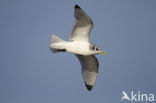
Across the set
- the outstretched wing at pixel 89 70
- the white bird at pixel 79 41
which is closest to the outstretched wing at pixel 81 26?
the white bird at pixel 79 41

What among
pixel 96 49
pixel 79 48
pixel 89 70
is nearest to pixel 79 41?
pixel 79 48

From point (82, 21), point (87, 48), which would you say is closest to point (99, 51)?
point (87, 48)

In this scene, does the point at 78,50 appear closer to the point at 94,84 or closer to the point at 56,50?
the point at 56,50

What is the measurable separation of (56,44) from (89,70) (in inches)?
50.3

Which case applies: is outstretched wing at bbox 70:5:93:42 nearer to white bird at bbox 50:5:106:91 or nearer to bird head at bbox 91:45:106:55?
white bird at bbox 50:5:106:91

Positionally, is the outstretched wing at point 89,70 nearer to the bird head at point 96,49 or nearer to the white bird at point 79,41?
the white bird at point 79,41

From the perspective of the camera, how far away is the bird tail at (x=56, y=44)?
777 cm

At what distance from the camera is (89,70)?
8.61 metres

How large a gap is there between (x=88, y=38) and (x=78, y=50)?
518mm

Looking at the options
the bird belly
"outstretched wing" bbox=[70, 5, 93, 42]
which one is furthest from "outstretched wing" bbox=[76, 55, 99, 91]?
the bird belly

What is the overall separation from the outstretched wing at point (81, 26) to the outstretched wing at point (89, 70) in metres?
0.68

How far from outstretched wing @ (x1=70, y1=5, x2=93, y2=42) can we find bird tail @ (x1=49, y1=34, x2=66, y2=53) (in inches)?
14.2

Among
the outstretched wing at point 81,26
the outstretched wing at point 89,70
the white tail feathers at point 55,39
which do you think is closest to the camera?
the outstretched wing at point 81,26

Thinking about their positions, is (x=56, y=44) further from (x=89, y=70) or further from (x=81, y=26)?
(x=89, y=70)
